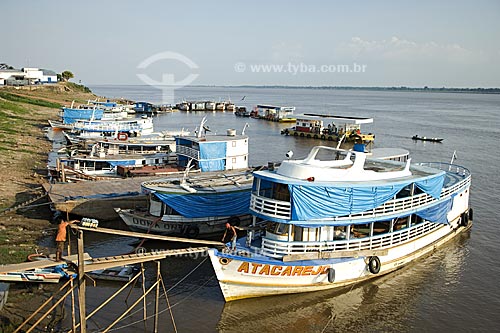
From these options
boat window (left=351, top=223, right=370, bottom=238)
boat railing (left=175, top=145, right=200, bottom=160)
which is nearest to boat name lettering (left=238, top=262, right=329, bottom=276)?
boat window (left=351, top=223, right=370, bottom=238)

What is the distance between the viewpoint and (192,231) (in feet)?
71.7

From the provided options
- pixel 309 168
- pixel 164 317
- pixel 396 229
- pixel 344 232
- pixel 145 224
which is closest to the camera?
pixel 164 317

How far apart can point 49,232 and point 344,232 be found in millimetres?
13973

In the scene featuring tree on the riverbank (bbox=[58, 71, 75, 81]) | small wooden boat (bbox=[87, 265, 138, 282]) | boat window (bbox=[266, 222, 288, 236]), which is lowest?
small wooden boat (bbox=[87, 265, 138, 282])

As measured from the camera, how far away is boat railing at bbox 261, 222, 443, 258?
1625 cm

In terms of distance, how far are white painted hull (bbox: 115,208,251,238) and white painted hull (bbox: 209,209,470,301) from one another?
20.2 feet

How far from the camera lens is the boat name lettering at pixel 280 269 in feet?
51.5

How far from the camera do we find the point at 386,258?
18.5m

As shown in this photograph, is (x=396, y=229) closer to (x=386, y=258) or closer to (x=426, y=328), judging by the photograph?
(x=386, y=258)

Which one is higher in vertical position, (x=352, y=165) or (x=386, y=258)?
(x=352, y=165)

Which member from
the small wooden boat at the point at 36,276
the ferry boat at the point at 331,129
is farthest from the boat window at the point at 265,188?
the ferry boat at the point at 331,129

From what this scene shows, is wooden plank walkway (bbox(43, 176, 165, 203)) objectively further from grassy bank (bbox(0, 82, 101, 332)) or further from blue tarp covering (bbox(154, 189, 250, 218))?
blue tarp covering (bbox(154, 189, 250, 218))

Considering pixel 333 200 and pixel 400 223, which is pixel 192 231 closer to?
pixel 333 200

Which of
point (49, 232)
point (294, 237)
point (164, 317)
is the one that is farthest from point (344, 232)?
point (49, 232)
